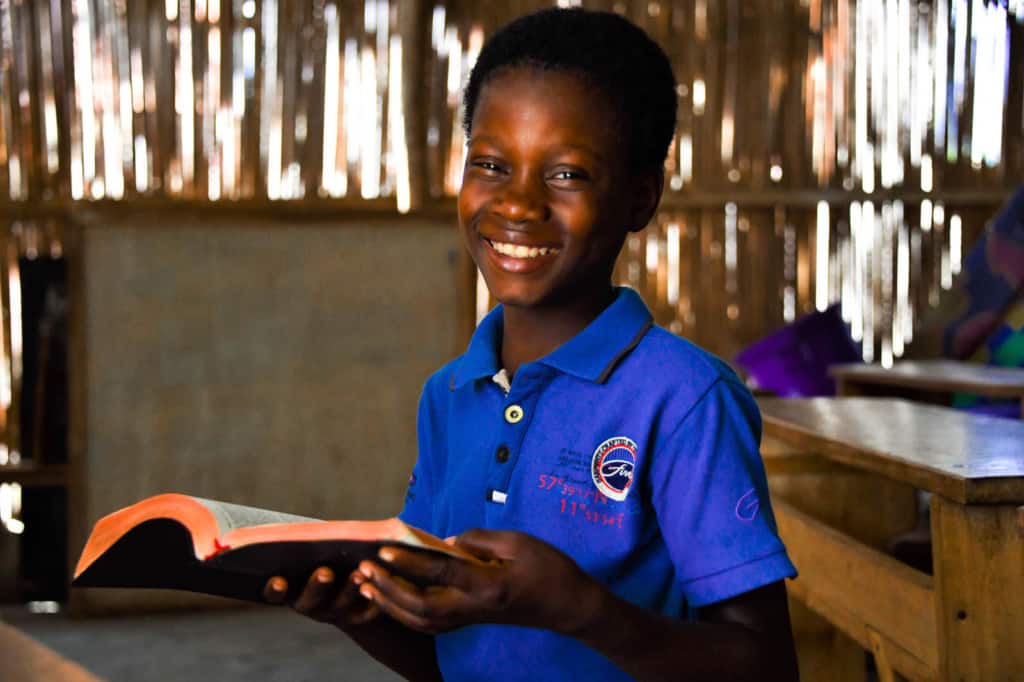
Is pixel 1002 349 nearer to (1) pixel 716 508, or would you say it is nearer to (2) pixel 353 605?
(1) pixel 716 508

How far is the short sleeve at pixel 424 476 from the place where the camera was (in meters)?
1.51

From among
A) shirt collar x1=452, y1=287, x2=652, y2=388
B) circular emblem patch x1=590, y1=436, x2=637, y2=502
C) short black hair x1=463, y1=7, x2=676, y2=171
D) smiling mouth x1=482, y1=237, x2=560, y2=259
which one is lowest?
circular emblem patch x1=590, y1=436, x2=637, y2=502

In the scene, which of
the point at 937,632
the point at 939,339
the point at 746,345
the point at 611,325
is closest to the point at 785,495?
the point at 937,632

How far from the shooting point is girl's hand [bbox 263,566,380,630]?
105 cm

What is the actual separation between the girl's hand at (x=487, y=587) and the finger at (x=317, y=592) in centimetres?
5

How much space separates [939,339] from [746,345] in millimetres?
937

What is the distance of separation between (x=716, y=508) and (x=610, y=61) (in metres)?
0.52

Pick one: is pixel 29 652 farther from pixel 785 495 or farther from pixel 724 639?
pixel 785 495

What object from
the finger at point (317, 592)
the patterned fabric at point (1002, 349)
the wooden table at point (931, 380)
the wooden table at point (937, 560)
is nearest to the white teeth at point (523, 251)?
the finger at point (317, 592)

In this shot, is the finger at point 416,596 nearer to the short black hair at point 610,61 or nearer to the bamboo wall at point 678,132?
the short black hair at point 610,61

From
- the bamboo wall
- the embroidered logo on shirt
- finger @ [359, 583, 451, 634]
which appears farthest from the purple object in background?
finger @ [359, 583, 451, 634]

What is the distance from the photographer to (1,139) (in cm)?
511

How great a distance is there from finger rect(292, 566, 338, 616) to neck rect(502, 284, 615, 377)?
1.52 feet

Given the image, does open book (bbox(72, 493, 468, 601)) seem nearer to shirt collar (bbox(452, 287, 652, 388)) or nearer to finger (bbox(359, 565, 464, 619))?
finger (bbox(359, 565, 464, 619))
